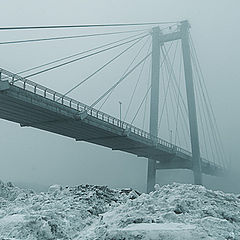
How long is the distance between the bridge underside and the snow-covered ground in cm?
1673

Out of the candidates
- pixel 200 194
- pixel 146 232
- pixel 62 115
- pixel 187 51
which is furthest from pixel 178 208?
pixel 187 51

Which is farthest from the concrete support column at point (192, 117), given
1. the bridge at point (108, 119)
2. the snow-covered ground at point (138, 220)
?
the snow-covered ground at point (138, 220)

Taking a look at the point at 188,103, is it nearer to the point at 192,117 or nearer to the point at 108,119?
the point at 192,117

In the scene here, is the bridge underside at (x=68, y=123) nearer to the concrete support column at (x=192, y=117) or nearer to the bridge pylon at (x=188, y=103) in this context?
the bridge pylon at (x=188, y=103)

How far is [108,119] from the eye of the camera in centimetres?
4234

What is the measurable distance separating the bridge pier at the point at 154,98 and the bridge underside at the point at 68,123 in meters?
2.22

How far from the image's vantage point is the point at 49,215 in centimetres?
1163

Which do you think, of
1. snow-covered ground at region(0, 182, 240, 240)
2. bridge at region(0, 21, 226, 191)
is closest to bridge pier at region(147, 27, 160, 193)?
bridge at region(0, 21, 226, 191)

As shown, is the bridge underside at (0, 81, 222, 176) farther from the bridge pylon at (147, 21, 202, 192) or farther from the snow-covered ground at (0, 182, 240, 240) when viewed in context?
the snow-covered ground at (0, 182, 240, 240)

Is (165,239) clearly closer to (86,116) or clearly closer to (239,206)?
(239,206)

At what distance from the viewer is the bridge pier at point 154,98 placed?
53375 mm

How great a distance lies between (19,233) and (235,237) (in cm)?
585

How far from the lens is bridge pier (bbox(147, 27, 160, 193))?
53.4m

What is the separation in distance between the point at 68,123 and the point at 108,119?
6.12m
